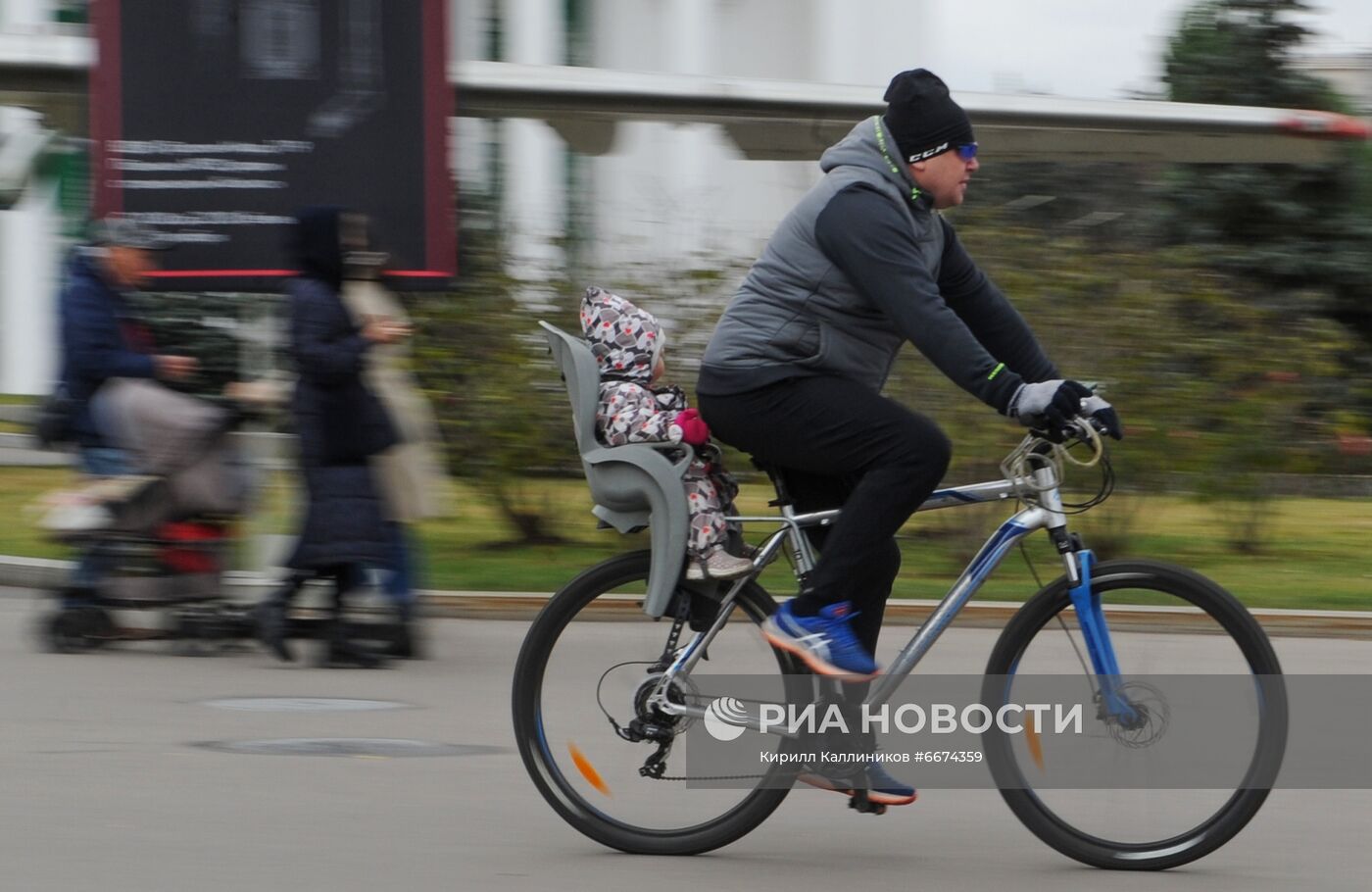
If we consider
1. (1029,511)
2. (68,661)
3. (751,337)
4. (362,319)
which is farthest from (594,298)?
(68,661)

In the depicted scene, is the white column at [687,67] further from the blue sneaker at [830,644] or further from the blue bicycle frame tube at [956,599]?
the blue sneaker at [830,644]

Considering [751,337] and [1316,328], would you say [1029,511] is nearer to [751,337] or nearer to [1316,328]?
[751,337]

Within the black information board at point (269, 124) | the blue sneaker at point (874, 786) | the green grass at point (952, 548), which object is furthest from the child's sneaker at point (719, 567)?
the black information board at point (269, 124)

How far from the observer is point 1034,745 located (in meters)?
4.76

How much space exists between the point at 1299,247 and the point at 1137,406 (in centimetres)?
1172

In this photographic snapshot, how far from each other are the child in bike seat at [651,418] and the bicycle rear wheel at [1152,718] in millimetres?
749

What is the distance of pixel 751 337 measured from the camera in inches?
189

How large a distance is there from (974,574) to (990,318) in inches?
26.1

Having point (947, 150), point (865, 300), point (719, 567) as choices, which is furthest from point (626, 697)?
point (947, 150)

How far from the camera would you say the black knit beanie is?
4.59 meters

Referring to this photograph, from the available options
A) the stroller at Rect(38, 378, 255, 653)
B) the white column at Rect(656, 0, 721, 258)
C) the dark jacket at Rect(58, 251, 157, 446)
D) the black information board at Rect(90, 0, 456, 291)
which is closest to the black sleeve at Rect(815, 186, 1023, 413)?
the stroller at Rect(38, 378, 255, 653)

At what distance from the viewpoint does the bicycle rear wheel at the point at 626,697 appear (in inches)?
193

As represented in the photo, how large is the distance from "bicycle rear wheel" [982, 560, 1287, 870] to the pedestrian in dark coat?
12.0 ft

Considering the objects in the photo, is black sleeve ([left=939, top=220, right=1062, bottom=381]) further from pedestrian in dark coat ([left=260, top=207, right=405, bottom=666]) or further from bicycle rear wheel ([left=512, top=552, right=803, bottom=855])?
pedestrian in dark coat ([left=260, top=207, right=405, bottom=666])
